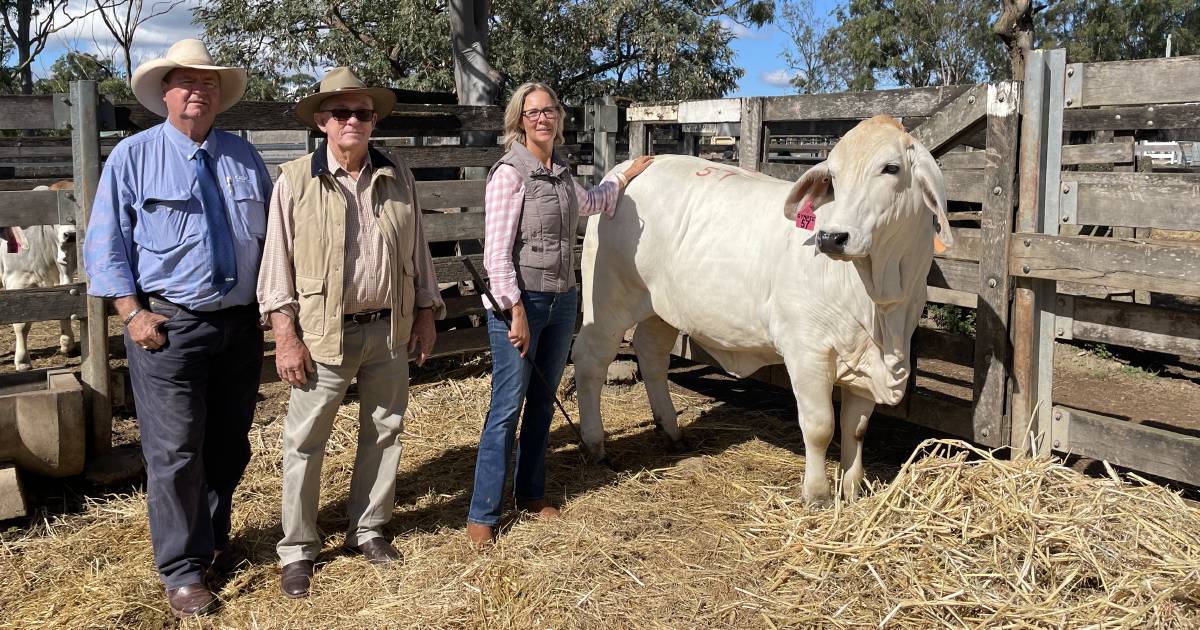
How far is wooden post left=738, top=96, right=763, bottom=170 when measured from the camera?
6051 mm

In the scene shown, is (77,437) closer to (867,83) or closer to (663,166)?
(663,166)

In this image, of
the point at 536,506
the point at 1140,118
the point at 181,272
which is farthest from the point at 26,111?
the point at 1140,118

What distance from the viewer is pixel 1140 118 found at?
6.02 m

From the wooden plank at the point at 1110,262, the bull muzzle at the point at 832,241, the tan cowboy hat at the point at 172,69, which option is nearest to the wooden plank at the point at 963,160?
the wooden plank at the point at 1110,262

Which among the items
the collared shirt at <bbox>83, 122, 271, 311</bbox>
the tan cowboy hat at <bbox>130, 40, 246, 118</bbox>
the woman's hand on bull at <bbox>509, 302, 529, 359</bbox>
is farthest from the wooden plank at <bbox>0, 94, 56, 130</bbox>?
the woman's hand on bull at <bbox>509, 302, 529, 359</bbox>

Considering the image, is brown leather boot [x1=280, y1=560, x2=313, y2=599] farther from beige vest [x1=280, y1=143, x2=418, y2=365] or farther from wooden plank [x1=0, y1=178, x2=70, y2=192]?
wooden plank [x1=0, y1=178, x2=70, y2=192]

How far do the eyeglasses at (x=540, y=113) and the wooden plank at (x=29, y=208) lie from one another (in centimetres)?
267

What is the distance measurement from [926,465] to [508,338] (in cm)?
189

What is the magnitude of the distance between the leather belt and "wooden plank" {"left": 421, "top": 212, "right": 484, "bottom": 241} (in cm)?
286

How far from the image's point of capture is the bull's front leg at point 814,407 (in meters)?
4.51

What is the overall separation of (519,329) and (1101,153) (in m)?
7.09

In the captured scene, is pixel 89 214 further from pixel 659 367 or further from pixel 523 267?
pixel 659 367

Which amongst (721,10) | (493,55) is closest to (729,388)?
(493,55)

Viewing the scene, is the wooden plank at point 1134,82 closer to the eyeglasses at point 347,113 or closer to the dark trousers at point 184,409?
the eyeglasses at point 347,113
